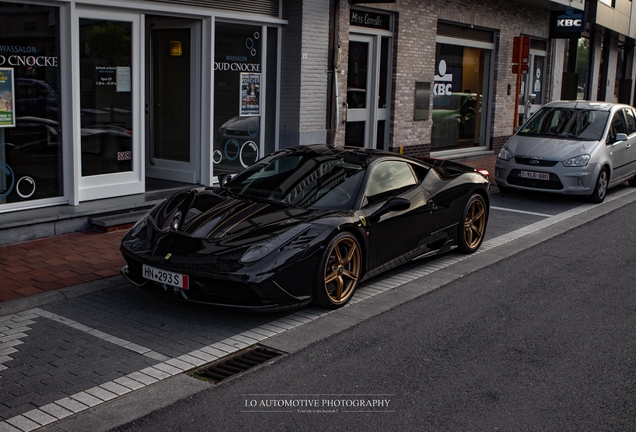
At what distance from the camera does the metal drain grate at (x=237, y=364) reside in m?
5.32

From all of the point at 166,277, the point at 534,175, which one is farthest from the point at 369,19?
the point at 166,277

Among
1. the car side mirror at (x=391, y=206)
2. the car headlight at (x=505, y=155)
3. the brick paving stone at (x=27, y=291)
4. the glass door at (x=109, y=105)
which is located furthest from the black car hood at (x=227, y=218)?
the car headlight at (x=505, y=155)

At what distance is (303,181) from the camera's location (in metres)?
7.44

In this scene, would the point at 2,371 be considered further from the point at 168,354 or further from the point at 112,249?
the point at 112,249

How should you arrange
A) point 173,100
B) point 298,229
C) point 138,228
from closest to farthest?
point 298,229
point 138,228
point 173,100

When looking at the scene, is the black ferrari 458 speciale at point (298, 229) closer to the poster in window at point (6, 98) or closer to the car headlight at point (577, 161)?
the poster in window at point (6, 98)

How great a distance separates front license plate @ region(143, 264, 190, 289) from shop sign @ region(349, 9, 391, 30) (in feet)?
29.9

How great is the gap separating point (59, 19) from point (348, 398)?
6617mm

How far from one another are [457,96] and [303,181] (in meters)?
12.3

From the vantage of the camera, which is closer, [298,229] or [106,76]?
[298,229]

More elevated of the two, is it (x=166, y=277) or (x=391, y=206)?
(x=391, y=206)

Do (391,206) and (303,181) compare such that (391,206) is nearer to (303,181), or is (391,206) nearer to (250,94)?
(303,181)

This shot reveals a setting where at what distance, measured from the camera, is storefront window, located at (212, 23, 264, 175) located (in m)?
11.9

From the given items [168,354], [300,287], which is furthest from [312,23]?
[168,354]
